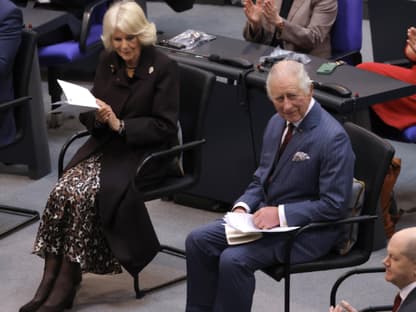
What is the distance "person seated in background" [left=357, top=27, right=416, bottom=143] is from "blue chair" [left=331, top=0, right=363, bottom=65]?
1.24 feet

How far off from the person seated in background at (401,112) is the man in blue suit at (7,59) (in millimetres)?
1946

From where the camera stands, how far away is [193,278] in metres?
4.46

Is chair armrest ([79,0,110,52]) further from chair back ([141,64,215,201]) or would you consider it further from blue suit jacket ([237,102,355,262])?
blue suit jacket ([237,102,355,262])

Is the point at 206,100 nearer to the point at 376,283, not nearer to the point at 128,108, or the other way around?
the point at 128,108

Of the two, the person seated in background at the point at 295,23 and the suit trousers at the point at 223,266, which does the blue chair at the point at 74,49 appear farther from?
the suit trousers at the point at 223,266

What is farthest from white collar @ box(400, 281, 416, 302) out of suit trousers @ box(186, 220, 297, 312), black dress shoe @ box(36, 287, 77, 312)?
black dress shoe @ box(36, 287, 77, 312)

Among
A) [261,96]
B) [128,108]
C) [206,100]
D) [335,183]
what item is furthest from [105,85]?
[335,183]

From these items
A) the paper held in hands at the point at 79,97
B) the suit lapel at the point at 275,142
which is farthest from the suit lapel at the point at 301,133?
the paper held in hands at the point at 79,97

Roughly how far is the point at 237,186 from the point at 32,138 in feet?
4.64

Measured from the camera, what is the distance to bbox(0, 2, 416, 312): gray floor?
4.96 metres

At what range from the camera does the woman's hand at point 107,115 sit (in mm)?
4781

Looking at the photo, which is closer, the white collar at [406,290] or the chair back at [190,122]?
the white collar at [406,290]

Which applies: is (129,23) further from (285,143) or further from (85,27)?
(85,27)

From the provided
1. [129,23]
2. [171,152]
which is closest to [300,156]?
[171,152]
